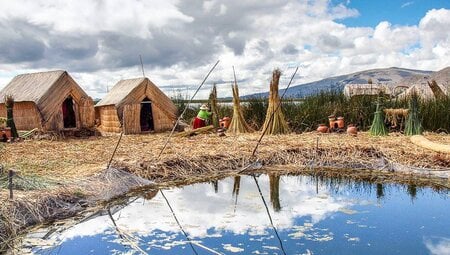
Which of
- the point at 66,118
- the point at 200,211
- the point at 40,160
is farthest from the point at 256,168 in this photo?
the point at 66,118

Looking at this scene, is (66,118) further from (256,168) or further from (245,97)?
(256,168)

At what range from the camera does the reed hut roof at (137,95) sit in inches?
495

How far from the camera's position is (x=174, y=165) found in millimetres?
7574

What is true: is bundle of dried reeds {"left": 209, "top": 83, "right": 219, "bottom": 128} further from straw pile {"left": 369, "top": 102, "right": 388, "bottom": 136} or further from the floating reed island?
straw pile {"left": 369, "top": 102, "right": 388, "bottom": 136}

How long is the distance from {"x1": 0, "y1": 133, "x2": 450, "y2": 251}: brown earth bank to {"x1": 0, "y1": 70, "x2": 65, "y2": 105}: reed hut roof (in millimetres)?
2293

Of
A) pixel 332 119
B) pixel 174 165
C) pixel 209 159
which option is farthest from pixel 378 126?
pixel 174 165

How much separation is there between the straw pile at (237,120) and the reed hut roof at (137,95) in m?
2.15

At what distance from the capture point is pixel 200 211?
5730 mm

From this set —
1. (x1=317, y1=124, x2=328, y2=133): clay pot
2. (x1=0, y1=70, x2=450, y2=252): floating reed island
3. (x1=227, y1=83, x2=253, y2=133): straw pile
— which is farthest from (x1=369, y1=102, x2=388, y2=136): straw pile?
(x1=227, y1=83, x2=253, y2=133): straw pile

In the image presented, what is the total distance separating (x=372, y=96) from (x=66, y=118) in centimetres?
840

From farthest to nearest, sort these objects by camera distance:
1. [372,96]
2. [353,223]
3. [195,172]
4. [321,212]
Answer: [372,96]
[195,172]
[321,212]
[353,223]

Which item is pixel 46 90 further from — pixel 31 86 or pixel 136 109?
pixel 136 109

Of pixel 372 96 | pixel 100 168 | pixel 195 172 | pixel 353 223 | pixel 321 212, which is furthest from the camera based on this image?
pixel 372 96

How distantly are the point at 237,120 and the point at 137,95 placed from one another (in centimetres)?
276
